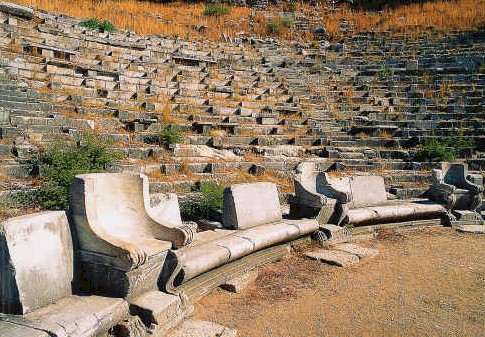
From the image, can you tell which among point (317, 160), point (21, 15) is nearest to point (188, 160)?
point (317, 160)

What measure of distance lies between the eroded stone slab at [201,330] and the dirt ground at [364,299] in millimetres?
180

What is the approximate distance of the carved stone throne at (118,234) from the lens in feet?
10.1

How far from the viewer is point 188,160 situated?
884cm

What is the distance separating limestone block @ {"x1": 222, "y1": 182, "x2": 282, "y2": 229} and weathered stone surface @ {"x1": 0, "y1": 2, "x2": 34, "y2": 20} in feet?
42.0

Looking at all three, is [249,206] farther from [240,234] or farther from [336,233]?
[336,233]

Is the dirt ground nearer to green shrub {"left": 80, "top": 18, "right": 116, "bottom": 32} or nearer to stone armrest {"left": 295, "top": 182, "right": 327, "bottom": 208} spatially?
stone armrest {"left": 295, "top": 182, "right": 327, "bottom": 208}

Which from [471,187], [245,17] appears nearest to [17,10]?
[245,17]

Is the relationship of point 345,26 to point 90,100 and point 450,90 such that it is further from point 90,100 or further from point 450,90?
point 90,100

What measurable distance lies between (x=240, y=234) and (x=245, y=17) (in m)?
21.5

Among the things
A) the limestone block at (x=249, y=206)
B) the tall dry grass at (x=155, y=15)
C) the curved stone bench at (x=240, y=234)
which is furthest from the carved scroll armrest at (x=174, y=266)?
the tall dry grass at (x=155, y=15)

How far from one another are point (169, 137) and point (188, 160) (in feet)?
2.91

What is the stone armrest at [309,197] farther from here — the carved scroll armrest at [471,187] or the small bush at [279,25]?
the small bush at [279,25]

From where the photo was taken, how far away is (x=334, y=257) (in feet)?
17.1

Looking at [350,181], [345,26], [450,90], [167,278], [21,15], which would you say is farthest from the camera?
[345,26]
